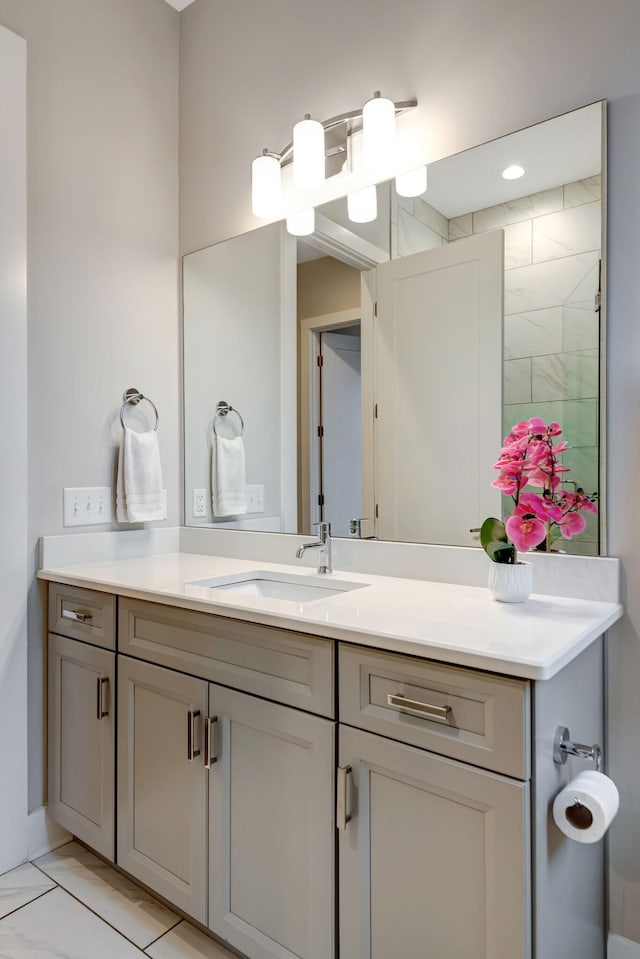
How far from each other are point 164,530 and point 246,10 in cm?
182

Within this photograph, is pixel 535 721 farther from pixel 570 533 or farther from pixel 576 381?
pixel 576 381

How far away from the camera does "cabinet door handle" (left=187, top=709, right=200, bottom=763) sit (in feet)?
4.65

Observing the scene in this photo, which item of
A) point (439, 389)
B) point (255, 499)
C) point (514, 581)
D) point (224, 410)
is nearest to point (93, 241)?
point (224, 410)

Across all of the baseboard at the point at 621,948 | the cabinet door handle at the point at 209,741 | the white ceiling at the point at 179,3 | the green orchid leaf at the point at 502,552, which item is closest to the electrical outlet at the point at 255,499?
→ the cabinet door handle at the point at 209,741

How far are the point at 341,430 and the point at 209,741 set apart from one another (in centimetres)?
91

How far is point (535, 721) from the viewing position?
3.10ft

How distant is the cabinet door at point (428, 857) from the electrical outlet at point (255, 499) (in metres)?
1.02

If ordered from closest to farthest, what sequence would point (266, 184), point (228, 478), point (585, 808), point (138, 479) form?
point (585, 808), point (266, 184), point (138, 479), point (228, 478)

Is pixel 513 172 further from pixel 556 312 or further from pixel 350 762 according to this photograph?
pixel 350 762

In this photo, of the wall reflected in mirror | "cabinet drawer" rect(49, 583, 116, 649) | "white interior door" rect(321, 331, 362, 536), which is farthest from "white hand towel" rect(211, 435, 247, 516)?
"cabinet drawer" rect(49, 583, 116, 649)

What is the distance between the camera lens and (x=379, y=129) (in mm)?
1664

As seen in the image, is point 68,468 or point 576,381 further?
point 68,468

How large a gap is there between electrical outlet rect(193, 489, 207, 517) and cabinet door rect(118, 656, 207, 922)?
2.38 ft

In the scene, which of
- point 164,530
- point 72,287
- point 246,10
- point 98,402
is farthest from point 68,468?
point 246,10
